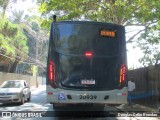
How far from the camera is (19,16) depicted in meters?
49.8

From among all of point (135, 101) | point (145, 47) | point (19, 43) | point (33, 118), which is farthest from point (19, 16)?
point (33, 118)

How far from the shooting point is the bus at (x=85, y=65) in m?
10.8

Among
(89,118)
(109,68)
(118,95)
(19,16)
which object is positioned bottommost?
(89,118)

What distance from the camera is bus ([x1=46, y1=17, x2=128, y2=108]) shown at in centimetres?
1083

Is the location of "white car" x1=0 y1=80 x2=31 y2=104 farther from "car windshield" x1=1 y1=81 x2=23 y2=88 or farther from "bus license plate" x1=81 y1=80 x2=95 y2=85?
"bus license plate" x1=81 y1=80 x2=95 y2=85

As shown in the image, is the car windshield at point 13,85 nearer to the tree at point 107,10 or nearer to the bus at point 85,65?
the tree at point 107,10

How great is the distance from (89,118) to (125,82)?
7.72ft

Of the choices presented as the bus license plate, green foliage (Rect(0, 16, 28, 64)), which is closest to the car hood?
the bus license plate

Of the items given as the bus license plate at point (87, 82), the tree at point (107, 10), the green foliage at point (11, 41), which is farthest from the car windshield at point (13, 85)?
the green foliage at point (11, 41)

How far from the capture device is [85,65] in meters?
11.0

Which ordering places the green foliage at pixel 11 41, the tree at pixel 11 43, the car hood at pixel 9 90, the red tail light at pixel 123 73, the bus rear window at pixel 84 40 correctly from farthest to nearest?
the tree at pixel 11 43 → the green foliage at pixel 11 41 → the car hood at pixel 9 90 → the red tail light at pixel 123 73 → the bus rear window at pixel 84 40

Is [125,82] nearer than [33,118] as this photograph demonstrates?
Yes

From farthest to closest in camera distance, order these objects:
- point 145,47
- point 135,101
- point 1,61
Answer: point 1,61 < point 145,47 < point 135,101

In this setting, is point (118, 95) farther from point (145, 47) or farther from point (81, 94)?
point (145, 47)
